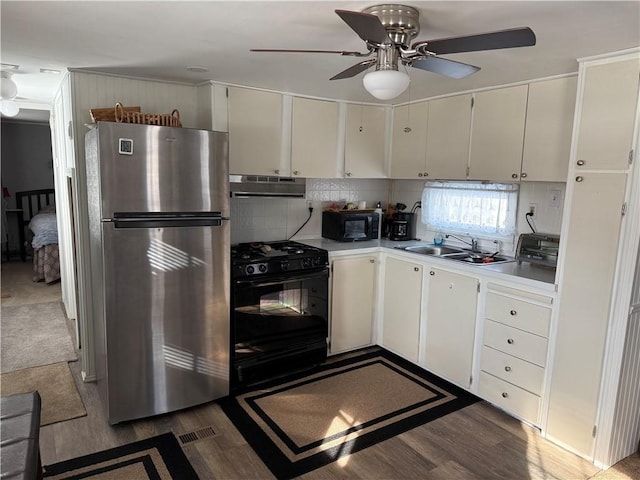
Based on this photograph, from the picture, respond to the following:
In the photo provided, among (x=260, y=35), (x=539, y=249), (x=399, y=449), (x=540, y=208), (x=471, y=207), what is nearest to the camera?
(x=260, y=35)

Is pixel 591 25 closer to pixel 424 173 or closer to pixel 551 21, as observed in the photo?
pixel 551 21

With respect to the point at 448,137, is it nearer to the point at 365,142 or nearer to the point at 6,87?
the point at 365,142

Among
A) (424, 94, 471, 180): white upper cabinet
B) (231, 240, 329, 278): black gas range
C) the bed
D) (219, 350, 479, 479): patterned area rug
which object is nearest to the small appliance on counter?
(424, 94, 471, 180): white upper cabinet

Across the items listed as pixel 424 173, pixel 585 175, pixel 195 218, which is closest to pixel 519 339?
pixel 585 175

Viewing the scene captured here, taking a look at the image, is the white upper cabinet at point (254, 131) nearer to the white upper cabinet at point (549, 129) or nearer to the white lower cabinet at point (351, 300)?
the white lower cabinet at point (351, 300)

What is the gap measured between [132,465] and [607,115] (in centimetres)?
317

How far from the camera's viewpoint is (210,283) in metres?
2.83

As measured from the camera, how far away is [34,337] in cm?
404

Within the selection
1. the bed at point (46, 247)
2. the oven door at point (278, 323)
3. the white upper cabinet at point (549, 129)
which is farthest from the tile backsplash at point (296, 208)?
the bed at point (46, 247)

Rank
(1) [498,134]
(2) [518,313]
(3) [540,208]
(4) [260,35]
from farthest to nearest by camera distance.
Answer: (3) [540,208]
(1) [498,134]
(2) [518,313]
(4) [260,35]

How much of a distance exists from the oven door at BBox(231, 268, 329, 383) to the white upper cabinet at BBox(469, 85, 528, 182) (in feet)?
4.76

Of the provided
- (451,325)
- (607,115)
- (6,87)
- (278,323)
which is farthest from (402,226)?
(6,87)

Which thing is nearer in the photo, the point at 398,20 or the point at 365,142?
the point at 398,20

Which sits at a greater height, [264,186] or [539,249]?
[264,186]
